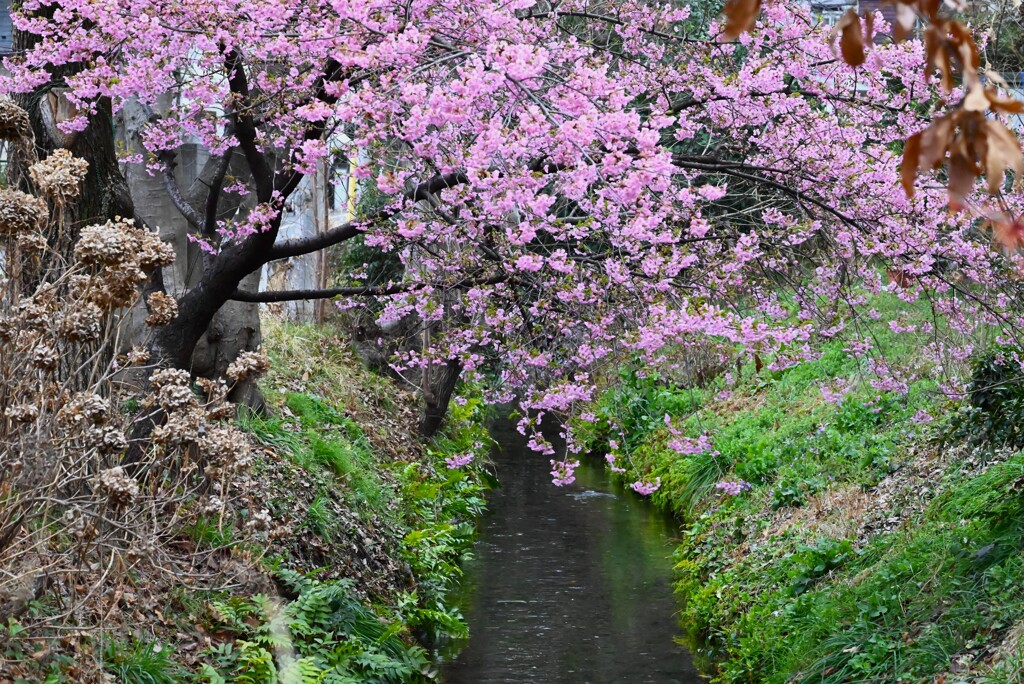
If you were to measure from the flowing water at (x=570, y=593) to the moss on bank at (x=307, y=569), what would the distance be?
37cm

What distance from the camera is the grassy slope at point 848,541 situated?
21.5 ft

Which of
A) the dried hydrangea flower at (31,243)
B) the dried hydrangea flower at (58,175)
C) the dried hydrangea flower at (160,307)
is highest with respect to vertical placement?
the dried hydrangea flower at (58,175)

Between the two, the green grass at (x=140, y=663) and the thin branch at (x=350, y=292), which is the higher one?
the thin branch at (x=350, y=292)

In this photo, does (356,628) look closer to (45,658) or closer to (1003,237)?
(45,658)

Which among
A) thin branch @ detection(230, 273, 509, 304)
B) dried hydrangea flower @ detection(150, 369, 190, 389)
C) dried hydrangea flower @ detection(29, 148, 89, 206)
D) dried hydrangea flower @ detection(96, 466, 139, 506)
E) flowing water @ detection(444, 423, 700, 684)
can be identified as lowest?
flowing water @ detection(444, 423, 700, 684)

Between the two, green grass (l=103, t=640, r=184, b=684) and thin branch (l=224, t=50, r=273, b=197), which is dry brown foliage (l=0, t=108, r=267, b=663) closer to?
green grass (l=103, t=640, r=184, b=684)

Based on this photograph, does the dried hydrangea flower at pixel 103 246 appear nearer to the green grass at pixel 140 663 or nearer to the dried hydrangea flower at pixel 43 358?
the dried hydrangea flower at pixel 43 358

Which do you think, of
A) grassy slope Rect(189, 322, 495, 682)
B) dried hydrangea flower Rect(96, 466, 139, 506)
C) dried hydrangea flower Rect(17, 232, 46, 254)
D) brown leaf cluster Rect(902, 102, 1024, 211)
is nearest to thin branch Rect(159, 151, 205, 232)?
grassy slope Rect(189, 322, 495, 682)

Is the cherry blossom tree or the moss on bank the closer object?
the moss on bank

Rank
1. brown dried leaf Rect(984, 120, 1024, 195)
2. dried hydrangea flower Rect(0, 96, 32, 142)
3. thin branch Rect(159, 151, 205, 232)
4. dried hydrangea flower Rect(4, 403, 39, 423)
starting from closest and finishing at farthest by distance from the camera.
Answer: brown dried leaf Rect(984, 120, 1024, 195) → dried hydrangea flower Rect(4, 403, 39, 423) → dried hydrangea flower Rect(0, 96, 32, 142) → thin branch Rect(159, 151, 205, 232)

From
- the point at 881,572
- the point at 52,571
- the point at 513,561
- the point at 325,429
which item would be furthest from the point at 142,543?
the point at 513,561

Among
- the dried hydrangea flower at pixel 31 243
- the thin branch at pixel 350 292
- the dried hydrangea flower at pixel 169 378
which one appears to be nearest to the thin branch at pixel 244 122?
the thin branch at pixel 350 292

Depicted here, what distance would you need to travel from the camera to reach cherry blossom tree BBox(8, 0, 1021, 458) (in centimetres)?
566

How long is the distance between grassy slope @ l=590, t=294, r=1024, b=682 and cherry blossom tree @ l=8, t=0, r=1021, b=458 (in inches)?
48.1
